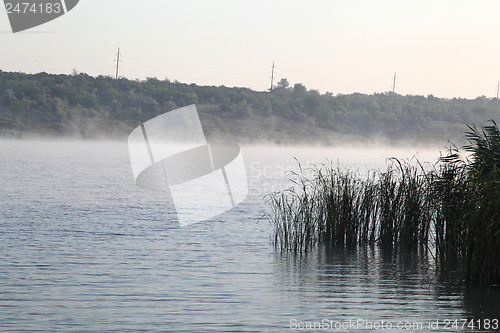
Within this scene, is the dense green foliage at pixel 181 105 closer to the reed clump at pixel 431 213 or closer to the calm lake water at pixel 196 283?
the calm lake water at pixel 196 283

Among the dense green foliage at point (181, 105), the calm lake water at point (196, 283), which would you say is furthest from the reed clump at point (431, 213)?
the dense green foliage at point (181, 105)

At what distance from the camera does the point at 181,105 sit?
6100cm

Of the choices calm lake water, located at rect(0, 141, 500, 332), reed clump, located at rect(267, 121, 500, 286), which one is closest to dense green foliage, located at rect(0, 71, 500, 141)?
calm lake water, located at rect(0, 141, 500, 332)

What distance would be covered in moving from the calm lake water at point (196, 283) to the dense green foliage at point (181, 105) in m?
39.7

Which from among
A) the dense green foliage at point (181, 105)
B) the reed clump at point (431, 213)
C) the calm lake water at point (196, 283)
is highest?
the dense green foliage at point (181, 105)

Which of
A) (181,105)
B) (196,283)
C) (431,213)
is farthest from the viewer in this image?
(181,105)

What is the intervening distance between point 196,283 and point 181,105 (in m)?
54.1

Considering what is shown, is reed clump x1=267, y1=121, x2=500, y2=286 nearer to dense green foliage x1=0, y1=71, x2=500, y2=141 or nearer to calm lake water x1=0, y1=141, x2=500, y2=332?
calm lake water x1=0, y1=141, x2=500, y2=332

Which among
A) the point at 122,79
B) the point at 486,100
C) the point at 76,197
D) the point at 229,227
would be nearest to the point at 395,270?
the point at 229,227

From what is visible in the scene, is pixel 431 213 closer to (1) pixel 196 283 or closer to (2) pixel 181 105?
(1) pixel 196 283

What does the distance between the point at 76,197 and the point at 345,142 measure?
44.1 metres

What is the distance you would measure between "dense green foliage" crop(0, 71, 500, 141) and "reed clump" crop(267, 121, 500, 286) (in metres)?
41.9

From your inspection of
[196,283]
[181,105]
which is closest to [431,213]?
[196,283]

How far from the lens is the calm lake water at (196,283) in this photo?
239 inches
